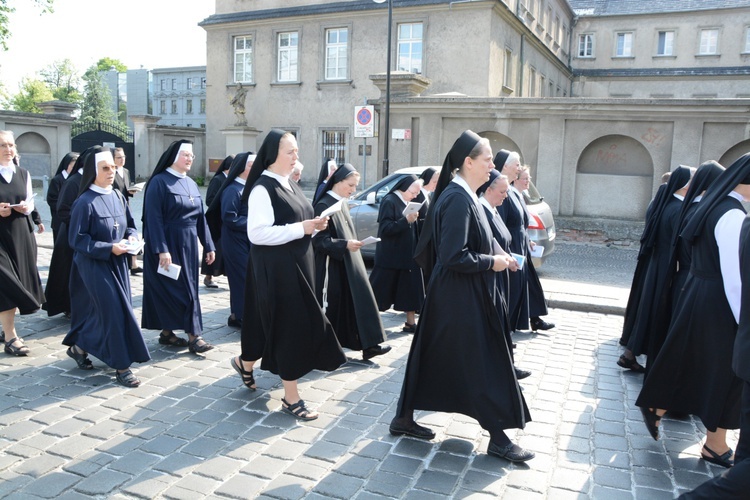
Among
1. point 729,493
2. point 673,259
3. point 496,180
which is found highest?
point 496,180

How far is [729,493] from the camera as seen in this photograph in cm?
299

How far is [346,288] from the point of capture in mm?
6516

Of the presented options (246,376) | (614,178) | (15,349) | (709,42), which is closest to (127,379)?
(246,376)

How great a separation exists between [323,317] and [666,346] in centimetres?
251

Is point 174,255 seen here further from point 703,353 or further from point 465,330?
point 703,353

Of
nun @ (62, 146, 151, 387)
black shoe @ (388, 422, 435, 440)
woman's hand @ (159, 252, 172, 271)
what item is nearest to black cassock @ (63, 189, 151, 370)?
nun @ (62, 146, 151, 387)

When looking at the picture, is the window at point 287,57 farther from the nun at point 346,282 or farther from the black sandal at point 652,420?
the black sandal at point 652,420

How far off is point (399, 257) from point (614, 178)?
35.3 ft

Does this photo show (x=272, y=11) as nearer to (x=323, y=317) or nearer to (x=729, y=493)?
(x=323, y=317)

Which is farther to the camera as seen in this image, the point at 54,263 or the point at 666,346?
the point at 54,263

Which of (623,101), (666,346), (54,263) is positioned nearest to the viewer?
(666,346)

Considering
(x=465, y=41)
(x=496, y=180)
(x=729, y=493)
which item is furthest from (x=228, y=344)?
(x=465, y=41)

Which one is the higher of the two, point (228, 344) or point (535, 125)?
point (535, 125)

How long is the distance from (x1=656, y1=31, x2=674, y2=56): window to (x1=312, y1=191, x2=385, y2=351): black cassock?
4673 cm
